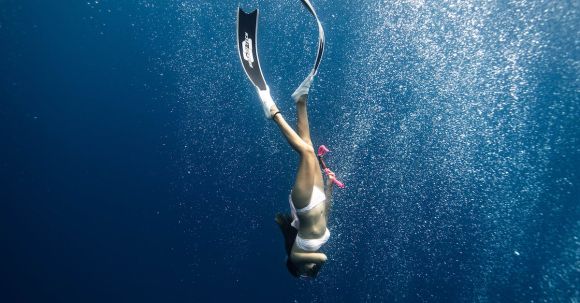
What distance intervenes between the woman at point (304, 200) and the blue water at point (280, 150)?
165 inches

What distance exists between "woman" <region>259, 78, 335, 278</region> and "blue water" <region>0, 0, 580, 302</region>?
13.8ft

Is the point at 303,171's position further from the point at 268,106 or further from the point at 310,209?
the point at 268,106

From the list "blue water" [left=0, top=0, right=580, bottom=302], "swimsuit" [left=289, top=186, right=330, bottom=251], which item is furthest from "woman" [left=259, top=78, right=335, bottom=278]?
"blue water" [left=0, top=0, right=580, bottom=302]

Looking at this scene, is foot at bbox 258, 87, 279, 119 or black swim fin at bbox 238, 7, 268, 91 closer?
foot at bbox 258, 87, 279, 119

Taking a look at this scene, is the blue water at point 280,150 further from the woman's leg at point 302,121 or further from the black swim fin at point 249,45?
the woman's leg at point 302,121

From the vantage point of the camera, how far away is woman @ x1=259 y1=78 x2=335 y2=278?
3361mm

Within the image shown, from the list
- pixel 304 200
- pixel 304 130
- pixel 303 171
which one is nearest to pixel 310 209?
pixel 304 200

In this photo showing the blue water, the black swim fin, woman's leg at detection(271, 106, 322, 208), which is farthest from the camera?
the blue water

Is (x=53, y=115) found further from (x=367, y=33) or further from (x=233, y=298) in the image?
(x=367, y=33)

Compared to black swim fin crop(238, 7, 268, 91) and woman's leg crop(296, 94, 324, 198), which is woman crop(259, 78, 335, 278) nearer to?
woman's leg crop(296, 94, 324, 198)

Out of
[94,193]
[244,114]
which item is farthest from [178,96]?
[94,193]

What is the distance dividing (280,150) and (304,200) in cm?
493

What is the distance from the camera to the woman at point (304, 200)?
11.0 ft

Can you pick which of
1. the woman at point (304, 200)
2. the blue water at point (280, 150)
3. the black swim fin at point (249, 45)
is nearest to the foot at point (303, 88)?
the woman at point (304, 200)
